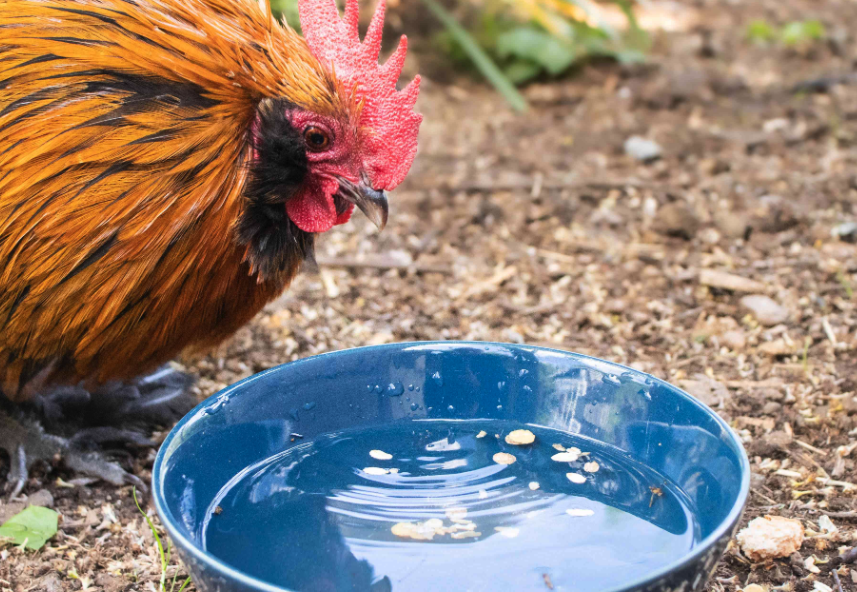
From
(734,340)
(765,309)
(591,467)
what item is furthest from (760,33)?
(591,467)

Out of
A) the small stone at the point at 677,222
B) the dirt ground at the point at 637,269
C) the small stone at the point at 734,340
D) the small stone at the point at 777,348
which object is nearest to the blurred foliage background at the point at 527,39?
the dirt ground at the point at 637,269

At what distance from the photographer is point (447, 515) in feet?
6.99

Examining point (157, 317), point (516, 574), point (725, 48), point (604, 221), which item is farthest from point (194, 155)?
point (725, 48)

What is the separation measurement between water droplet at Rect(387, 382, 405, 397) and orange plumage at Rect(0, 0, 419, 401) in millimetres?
543

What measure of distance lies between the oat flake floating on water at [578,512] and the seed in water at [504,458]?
Answer: 0.24m

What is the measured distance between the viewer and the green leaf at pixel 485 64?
604 cm

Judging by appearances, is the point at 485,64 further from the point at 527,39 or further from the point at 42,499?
the point at 42,499

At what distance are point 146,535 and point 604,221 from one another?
9.52 ft

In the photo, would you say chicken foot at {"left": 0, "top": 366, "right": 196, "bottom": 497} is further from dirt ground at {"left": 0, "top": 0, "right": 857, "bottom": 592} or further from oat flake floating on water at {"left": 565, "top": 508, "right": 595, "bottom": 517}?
oat flake floating on water at {"left": 565, "top": 508, "right": 595, "bottom": 517}

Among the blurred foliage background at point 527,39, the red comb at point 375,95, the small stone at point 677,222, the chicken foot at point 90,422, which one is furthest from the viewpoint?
the blurred foliage background at point 527,39

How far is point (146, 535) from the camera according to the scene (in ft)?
8.36

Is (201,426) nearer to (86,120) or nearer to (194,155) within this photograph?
(194,155)

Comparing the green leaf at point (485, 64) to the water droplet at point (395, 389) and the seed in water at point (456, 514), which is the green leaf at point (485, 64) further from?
the seed in water at point (456, 514)

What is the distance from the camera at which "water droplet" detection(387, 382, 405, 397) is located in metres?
2.44
